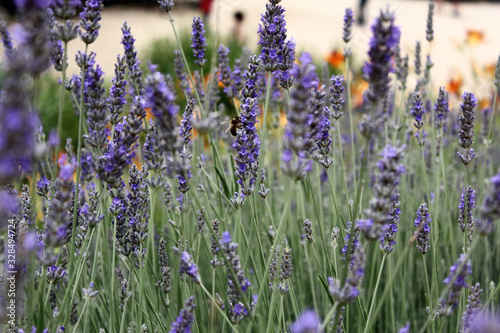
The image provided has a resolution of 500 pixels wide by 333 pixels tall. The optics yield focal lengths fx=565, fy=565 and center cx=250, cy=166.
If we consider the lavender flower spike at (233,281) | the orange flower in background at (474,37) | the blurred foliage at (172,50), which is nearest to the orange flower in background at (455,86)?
the orange flower in background at (474,37)

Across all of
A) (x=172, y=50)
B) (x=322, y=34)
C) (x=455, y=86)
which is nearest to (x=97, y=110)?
(x=455, y=86)

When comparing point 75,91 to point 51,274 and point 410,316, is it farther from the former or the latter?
point 410,316

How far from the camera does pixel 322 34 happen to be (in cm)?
1266

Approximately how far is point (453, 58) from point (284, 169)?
1043 centimetres

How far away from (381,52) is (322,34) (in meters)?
11.9

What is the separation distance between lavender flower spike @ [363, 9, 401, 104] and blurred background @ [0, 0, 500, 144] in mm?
1934

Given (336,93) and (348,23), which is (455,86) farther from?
(336,93)

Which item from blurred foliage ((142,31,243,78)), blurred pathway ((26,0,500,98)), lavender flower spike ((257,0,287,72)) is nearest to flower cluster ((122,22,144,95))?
lavender flower spike ((257,0,287,72))

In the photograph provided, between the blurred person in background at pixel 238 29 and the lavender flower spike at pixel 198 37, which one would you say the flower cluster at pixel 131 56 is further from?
the blurred person in background at pixel 238 29

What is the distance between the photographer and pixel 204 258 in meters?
2.57

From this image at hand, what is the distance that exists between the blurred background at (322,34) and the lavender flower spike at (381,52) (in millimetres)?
1934

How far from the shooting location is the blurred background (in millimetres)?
5699

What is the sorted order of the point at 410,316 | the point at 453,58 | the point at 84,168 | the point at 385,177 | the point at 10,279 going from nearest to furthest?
1. the point at 385,177
2. the point at 10,279
3. the point at 84,168
4. the point at 410,316
5. the point at 453,58

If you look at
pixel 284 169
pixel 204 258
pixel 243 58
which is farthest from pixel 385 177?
pixel 243 58
